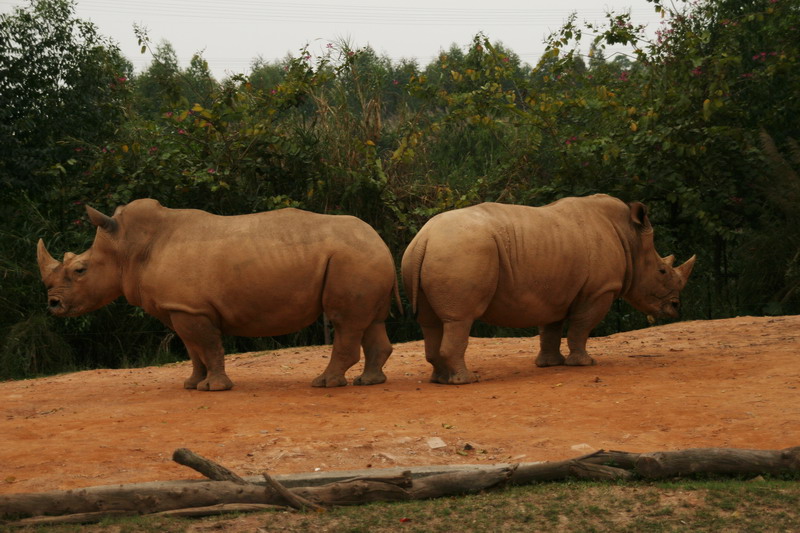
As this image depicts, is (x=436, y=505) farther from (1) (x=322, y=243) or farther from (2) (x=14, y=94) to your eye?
(2) (x=14, y=94)

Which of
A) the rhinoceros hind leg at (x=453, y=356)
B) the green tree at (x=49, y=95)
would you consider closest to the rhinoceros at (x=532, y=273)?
the rhinoceros hind leg at (x=453, y=356)

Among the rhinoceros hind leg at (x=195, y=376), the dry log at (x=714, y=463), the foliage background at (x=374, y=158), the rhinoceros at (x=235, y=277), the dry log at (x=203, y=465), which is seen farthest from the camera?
the foliage background at (x=374, y=158)

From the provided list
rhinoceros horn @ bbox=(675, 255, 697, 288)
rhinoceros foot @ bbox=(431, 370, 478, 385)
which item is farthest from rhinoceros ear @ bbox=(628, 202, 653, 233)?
rhinoceros foot @ bbox=(431, 370, 478, 385)

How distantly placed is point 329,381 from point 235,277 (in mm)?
1247

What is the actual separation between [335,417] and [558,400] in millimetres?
1736

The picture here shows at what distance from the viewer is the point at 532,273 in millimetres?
9164

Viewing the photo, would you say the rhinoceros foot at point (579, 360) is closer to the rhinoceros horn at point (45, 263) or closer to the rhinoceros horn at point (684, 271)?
the rhinoceros horn at point (684, 271)

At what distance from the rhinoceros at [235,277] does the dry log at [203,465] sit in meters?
3.55

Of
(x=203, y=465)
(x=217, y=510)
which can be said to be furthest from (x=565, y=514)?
(x=203, y=465)

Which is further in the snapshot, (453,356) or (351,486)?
(453,356)

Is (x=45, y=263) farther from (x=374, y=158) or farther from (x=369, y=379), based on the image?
(x=374, y=158)

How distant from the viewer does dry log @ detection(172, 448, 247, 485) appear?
5160 millimetres

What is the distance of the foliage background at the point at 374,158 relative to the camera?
13344 mm

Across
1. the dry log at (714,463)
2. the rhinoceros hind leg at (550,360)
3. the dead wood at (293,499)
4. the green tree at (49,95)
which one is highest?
the green tree at (49,95)
